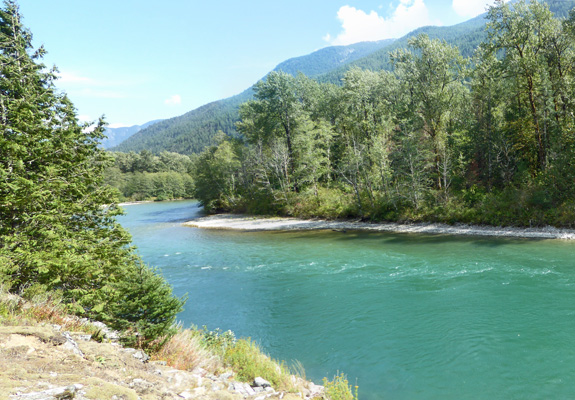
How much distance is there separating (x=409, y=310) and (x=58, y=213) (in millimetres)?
14364

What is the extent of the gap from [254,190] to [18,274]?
148 ft

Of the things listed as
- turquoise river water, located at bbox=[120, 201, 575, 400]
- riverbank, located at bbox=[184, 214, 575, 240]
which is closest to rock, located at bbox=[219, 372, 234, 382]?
turquoise river water, located at bbox=[120, 201, 575, 400]

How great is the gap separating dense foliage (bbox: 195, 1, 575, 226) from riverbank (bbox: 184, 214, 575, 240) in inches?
41.5

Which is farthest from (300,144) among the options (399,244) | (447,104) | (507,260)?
(507,260)

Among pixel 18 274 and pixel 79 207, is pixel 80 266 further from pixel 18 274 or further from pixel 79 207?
pixel 79 207

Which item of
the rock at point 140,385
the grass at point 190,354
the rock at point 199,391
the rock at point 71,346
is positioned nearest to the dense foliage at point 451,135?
the grass at point 190,354

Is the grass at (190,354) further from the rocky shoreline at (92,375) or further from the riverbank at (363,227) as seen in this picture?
the riverbank at (363,227)

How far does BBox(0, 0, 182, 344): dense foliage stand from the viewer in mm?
9281

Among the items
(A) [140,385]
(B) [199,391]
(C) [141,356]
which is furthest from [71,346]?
(B) [199,391]

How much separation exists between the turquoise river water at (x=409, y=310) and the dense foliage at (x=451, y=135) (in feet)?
21.9

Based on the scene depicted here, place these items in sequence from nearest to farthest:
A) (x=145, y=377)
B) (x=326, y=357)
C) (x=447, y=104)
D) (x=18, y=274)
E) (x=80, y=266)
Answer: (x=145, y=377) < (x=18, y=274) < (x=80, y=266) < (x=326, y=357) < (x=447, y=104)

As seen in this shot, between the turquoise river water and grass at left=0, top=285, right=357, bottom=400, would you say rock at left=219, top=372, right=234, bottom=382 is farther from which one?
the turquoise river water

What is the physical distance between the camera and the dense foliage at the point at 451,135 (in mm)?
27594

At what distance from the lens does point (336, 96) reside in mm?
52312
